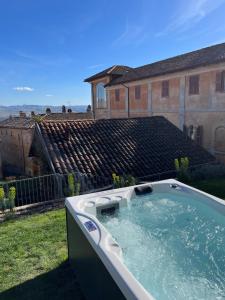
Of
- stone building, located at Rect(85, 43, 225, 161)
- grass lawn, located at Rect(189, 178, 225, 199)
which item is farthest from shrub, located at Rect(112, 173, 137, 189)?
stone building, located at Rect(85, 43, 225, 161)

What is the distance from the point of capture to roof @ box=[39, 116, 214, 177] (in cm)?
899

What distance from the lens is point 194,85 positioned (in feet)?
48.1

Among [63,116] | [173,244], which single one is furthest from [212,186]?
[63,116]

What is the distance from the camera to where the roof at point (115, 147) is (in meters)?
8.99

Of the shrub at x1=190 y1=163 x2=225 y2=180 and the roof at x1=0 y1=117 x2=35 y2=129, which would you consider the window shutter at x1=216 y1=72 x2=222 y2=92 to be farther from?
the roof at x1=0 y1=117 x2=35 y2=129

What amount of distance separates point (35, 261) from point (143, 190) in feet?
9.25

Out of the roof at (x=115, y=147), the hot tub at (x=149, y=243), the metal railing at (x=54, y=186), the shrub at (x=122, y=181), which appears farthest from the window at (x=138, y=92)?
the hot tub at (x=149, y=243)

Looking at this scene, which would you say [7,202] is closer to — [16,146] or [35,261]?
[35,261]

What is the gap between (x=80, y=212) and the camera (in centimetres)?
427

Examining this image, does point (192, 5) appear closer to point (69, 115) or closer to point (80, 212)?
point (80, 212)

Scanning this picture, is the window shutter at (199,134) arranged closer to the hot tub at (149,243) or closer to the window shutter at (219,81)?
the window shutter at (219,81)

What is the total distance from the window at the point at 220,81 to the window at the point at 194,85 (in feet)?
4.35

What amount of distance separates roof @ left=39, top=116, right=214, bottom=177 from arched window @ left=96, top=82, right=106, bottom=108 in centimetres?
1359

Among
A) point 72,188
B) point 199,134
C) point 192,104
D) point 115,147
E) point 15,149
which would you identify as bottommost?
point 15,149
